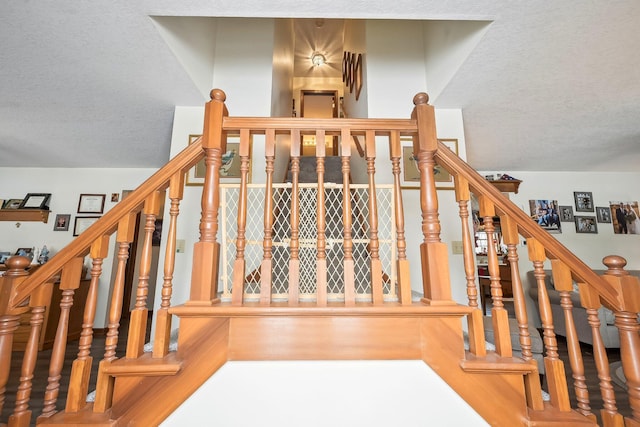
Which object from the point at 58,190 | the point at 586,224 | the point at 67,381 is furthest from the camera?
the point at 586,224

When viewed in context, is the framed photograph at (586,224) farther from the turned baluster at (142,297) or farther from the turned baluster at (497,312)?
the turned baluster at (142,297)

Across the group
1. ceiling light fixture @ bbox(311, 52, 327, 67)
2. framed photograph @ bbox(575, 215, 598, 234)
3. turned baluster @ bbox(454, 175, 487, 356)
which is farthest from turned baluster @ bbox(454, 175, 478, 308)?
ceiling light fixture @ bbox(311, 52, 327, 67)

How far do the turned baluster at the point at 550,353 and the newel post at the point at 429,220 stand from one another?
14.5 inches

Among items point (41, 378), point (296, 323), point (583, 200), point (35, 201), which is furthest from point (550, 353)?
point (35, 201)

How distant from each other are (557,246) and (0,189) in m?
6.49

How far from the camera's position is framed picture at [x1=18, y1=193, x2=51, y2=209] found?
420 centimetres

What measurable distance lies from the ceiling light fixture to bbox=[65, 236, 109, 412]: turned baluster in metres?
6.42

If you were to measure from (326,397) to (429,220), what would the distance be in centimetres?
82

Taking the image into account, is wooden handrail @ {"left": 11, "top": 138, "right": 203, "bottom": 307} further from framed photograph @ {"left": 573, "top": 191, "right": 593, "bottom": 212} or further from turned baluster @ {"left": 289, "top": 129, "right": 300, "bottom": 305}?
framed photograph @ {"left": 573, "top": 191, "right": 593, "bottom": 212}

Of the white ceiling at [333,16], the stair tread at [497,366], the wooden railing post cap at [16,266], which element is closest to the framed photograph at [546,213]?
the white ceiling at [333,16]

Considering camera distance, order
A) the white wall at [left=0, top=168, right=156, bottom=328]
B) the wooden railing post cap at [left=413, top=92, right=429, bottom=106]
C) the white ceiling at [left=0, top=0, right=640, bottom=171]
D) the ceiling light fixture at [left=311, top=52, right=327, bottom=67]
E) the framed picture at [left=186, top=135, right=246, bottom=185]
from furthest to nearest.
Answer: the ceiling light fixture at [left=311, top=52, right=327, bottom=67]
the white wall at [left=0, top=168, right=156, bottom=328]
the framed picture at [left=186, top=135, right=246, bottom=185]
the white ceiling at [left=0, top=0, right=640, bottom=171]
the wooden railing post cap at [left=413, top=92, right=429, bottom=106]

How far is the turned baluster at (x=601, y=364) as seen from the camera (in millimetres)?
1097

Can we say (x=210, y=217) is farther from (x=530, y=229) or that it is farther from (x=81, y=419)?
(x=530, y=229)

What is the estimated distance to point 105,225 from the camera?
1191mm
